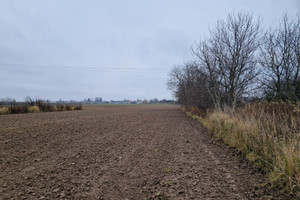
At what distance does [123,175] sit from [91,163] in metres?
1.05

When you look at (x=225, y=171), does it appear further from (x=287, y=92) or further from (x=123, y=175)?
(x=287, y=92)

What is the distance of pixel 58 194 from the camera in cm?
224

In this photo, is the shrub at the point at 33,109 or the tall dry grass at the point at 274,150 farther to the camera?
the shrub at the point at 33,109

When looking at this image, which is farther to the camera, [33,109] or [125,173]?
[33,109]

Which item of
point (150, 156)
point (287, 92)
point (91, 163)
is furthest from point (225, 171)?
point (287, 92)

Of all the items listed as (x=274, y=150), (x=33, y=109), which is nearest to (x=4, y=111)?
(x=33, y=109)

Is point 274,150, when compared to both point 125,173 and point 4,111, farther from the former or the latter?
point 4,111

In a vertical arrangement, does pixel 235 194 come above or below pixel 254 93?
below

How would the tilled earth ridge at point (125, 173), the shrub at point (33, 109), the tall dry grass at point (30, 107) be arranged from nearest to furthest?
the tilled earth ridge at point (125, 173)
the tall dry grass at point (30, 107)
the shrub at point (33, 109)

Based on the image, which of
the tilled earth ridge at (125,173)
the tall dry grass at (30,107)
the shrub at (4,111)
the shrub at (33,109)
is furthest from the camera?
the shrub at (33,109)

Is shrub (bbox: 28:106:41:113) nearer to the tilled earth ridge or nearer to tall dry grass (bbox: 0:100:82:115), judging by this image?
tall dry grass (bbox: 0:100:82:115)

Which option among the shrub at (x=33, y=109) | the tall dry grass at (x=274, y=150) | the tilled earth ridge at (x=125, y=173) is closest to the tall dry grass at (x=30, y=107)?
the shrub at (x=33, y=109)

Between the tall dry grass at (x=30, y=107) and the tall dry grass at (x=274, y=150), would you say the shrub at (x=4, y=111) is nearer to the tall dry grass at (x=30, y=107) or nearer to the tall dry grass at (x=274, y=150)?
the tall dry grass at (x=30, y=107)

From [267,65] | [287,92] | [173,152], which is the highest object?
[267,65]
